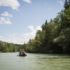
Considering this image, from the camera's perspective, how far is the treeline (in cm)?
9094

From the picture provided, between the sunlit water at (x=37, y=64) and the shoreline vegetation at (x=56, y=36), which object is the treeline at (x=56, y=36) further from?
the sunlit water at (x=37, y=64)

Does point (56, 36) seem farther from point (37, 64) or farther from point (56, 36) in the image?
point (37, 64)

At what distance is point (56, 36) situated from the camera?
10912 cm

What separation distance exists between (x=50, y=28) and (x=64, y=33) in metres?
35.7

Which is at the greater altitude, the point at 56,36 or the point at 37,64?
the point at 56,36

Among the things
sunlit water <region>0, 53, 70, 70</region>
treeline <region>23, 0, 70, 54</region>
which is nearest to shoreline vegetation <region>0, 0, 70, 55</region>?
treeline <region>23, 0, 70, 54</region>

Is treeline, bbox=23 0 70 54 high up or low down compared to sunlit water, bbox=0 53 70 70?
up

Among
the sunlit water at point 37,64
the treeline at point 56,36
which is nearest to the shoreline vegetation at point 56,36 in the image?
the treeline at point 56,36

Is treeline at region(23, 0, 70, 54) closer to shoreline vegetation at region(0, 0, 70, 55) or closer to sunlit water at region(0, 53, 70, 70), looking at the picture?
shoreline vegetation at region(0, 0, 70, 55)

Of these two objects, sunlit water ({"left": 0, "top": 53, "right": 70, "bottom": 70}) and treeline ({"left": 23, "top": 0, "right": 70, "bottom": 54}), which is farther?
treeline ({"left": 23, "top": 0, "right": 70, "bottom": 54})

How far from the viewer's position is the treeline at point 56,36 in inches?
3580

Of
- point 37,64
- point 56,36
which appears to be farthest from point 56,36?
point 37,64

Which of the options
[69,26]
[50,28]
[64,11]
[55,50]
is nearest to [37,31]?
[50,28]

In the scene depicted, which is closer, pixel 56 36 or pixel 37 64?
pixel 37 64
